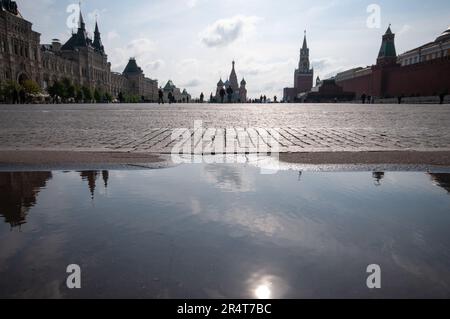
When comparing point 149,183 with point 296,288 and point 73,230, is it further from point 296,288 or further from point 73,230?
point 296,288

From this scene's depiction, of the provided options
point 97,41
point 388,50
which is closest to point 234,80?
point 97,41

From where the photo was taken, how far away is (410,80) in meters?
52.3

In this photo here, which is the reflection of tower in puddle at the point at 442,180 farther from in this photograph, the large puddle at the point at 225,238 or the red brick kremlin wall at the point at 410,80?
the red brick kremlin wall at the point at 410,80

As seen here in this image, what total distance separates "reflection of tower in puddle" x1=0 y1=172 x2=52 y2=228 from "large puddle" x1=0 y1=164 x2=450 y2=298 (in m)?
0.01

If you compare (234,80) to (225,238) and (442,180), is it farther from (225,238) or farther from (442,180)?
(225,238)

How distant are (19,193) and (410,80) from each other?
57636 millimetres

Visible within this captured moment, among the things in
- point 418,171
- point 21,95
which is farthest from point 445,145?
point 21,95

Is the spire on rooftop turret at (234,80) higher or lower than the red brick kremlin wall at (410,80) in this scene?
higher

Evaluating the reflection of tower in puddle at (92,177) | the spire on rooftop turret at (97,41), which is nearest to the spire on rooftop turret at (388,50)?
the reflection of tower in puddle at (92,177)

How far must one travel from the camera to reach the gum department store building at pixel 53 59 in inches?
2255

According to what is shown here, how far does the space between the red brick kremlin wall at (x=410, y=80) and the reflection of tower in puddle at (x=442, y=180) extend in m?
43.7

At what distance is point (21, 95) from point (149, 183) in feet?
158

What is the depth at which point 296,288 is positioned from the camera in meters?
1.52

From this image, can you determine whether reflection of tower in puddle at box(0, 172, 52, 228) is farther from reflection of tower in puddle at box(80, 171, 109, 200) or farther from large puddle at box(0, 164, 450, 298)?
reflection of tower in puddle at box(80, 171, 109, 200)
